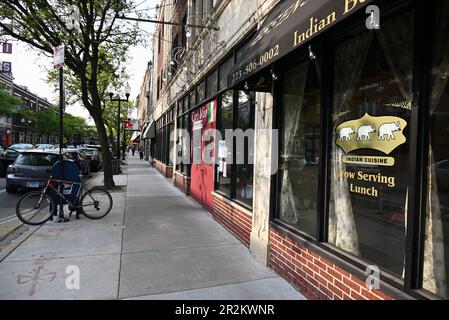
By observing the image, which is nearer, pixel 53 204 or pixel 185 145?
pixel 53 204

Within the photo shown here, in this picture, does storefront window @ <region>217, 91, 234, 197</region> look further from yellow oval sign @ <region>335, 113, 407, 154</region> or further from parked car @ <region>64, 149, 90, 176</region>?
parked car @ <region>64, 149, 90, 176</region>

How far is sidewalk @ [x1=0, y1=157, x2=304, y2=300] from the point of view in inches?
169

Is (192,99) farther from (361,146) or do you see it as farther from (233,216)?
(361,146)

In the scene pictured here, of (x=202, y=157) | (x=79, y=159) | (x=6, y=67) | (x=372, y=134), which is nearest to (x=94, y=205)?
(x=202, y=157)

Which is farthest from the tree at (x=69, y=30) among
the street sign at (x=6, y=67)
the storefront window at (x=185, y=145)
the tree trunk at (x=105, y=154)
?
the street sign at (x=6, y=67)

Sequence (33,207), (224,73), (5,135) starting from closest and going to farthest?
(33,207), (224,73), (5,135)

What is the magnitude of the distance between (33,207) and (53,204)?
1.35 ft

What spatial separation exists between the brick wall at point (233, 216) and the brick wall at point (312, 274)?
3.57 ft

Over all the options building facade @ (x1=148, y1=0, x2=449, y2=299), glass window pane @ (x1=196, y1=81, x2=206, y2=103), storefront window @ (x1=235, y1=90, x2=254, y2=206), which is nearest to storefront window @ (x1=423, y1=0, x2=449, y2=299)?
building facade @ (x1=148, y1=0, x2=449, y2=299)

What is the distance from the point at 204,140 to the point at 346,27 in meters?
6.47

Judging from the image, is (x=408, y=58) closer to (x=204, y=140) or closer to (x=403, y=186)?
(x=403, y=186)

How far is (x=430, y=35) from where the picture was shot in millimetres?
2842

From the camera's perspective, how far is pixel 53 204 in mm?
7918

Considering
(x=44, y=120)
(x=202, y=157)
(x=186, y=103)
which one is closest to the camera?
(x=202, y=157)
